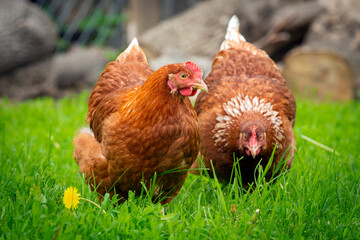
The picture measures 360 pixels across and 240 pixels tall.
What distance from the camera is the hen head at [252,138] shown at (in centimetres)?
275

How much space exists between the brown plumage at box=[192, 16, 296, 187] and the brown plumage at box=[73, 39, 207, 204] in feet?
1.55

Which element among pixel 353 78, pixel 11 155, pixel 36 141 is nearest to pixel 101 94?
pixel 11 155

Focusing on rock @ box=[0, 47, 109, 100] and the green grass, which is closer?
the green grass

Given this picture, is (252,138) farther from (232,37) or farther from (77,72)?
(77,72)

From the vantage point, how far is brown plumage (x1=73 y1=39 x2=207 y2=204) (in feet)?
7.80

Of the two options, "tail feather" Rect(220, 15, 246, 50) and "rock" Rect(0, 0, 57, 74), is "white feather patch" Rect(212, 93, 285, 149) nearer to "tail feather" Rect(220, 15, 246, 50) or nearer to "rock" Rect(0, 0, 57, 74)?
"tail feather" Rect(220, 15, 246, 50)

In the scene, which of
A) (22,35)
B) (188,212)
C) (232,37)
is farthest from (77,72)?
(188,212)

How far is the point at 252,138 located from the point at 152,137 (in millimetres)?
757

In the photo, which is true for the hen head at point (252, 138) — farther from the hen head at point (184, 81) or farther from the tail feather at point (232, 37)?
the tail feather at point (232, 37)

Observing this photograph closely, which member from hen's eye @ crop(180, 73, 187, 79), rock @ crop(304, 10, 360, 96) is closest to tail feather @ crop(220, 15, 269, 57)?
hen's eye @ crop(180, 73, 187, 79)

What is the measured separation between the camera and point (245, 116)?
2.95m

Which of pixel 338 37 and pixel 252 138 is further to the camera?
pixel 338 37

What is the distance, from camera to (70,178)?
2.87 meters

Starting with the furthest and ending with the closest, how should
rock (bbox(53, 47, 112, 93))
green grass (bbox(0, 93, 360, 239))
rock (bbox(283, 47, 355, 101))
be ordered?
rock (bbox(53, 47, 112, 93)), rock (bbox(283, 47, 355, 101)), green grass (bbox(0, 93, 360, 239))
